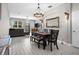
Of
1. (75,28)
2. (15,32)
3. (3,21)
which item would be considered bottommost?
(15,32)

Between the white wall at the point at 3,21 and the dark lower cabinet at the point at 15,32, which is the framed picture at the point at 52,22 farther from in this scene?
the dark lower cabinet at the point at 15,32

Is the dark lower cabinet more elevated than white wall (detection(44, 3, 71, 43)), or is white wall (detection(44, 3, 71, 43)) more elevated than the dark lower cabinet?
white wall (detection(44, 3, 71, 43))

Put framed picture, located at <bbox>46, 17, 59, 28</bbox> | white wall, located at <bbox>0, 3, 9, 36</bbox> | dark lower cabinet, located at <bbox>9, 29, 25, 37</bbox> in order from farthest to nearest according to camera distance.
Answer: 1. dark lower cabinet, located at <bbox>9, 29, 25, 37</bbox>
2. framed picture, located at <bbox>46, 17, 59, 28</bbox>
3. white wall, located at <bbox>0, 3, 9, 36</bbox>

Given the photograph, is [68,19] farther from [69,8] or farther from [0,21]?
[0,21]

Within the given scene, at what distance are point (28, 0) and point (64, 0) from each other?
77 centimetres

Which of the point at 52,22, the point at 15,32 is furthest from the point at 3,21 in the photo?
the point at 15,32

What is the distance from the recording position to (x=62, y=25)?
15.0 feet

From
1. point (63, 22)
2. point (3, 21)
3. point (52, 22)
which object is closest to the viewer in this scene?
point (3, 21)

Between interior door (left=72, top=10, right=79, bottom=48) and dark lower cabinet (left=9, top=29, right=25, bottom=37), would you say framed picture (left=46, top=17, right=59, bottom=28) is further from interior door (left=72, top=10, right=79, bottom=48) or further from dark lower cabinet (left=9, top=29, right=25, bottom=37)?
dark lower cabinet (left=9, top=29, right=25, bottom=37)

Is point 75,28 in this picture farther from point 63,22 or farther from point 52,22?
point 52,22

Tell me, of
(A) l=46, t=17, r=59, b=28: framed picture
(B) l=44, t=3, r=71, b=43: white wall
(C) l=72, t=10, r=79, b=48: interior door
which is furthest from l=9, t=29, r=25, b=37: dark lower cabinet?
(C) l=72, t=10, r=79, b=48: interior door

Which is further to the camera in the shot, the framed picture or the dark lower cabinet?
the dark lower cabinet

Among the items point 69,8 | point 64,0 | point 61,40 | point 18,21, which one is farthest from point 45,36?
point 18,21

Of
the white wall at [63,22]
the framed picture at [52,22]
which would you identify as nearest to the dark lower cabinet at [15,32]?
the framed picture at [52,22]
